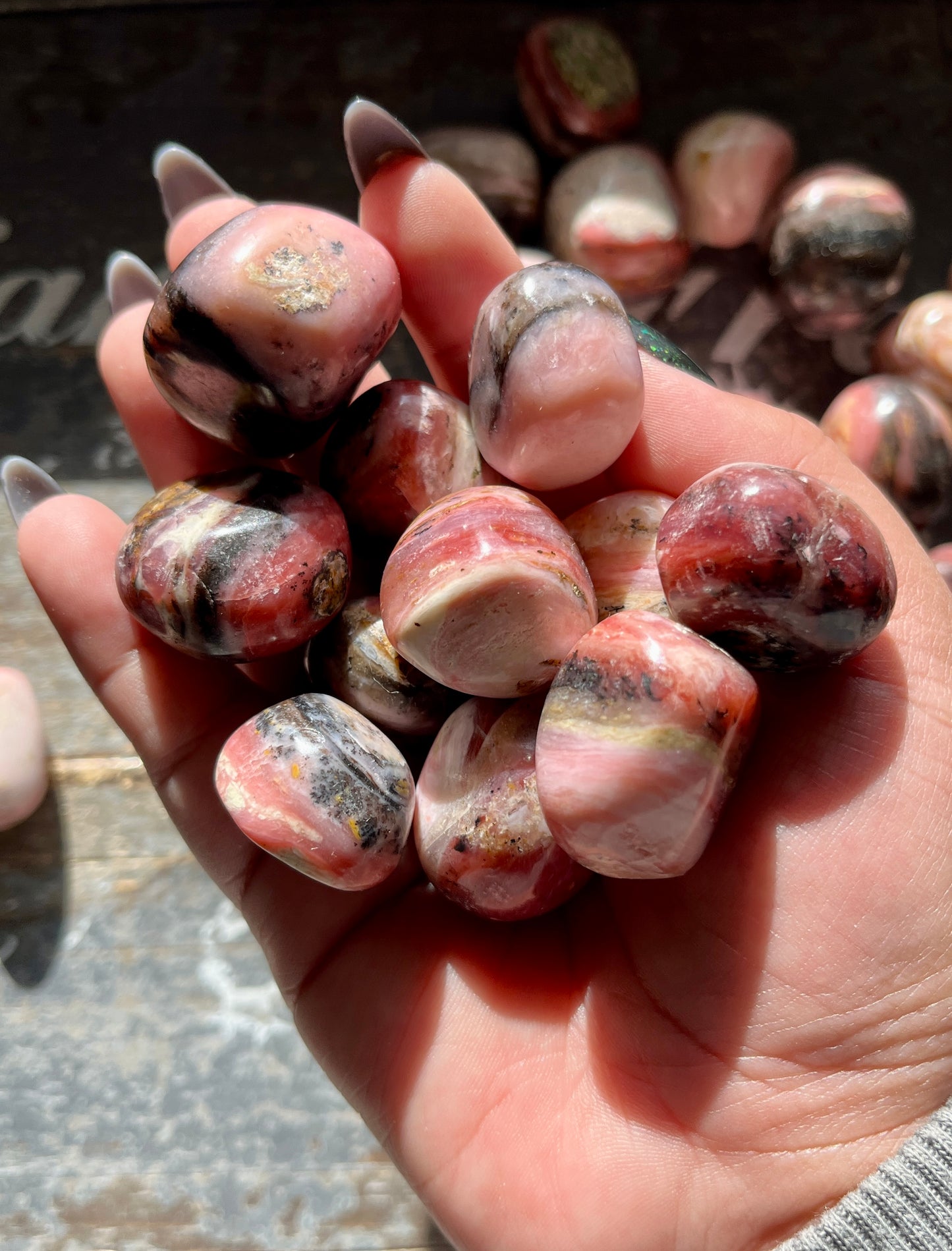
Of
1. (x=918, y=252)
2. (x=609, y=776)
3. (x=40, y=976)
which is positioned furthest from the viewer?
(x=918, y=252)

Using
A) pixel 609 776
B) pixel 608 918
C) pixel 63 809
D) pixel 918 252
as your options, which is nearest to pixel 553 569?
pixel 609 776

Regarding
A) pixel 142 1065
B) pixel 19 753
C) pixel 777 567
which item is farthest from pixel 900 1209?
pixel 19 753

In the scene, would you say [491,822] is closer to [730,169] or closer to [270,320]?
[270,320]

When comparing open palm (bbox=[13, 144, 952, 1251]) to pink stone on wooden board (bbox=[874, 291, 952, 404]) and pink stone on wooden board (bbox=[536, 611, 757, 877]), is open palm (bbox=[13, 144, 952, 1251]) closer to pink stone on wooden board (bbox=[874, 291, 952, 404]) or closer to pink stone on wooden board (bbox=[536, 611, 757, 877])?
pink stone on wooden board (bbox=[536, 611, 757, 877])

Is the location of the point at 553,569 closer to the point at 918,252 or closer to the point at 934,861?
the point at 934,861

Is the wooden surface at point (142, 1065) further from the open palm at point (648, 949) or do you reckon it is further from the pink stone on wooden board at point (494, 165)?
the pink stone on wooden board at point (494, 165)
